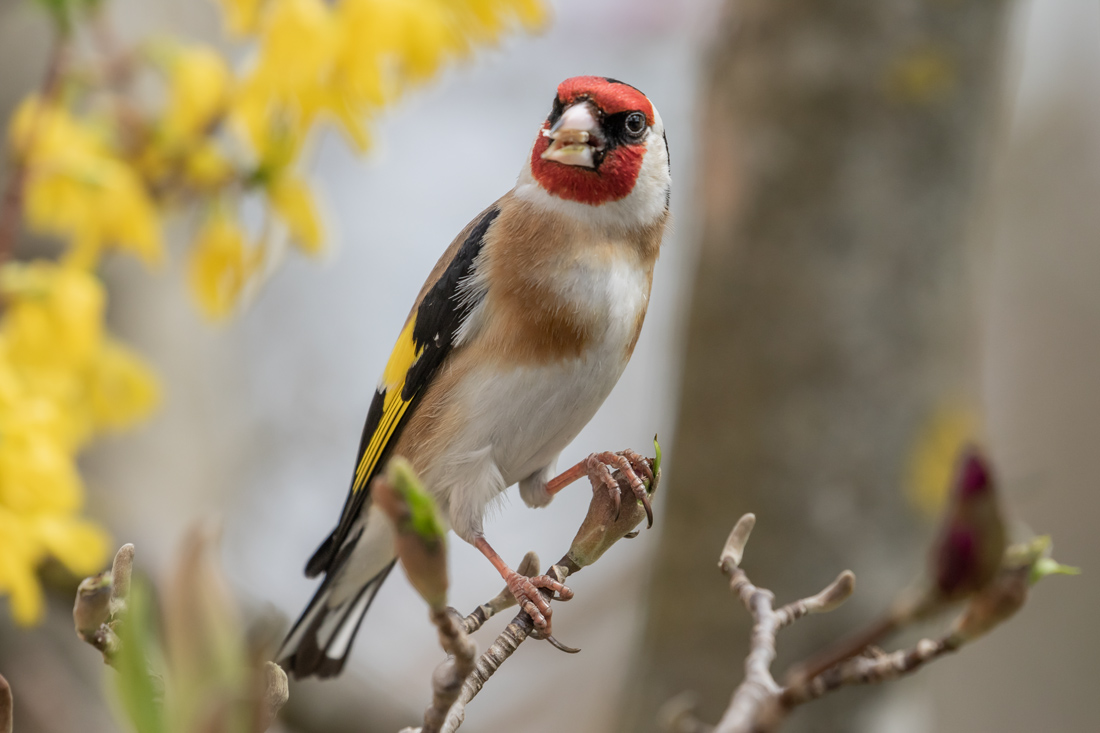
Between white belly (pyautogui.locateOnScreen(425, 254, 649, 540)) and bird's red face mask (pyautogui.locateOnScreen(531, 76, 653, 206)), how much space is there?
15cm

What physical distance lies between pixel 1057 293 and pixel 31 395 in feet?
31.8

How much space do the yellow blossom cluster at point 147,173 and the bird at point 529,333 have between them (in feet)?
1.37

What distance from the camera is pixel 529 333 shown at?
135 centimetres

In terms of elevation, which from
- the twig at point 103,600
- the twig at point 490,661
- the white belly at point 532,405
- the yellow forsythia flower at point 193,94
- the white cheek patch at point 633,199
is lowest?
the twig at point 490,661

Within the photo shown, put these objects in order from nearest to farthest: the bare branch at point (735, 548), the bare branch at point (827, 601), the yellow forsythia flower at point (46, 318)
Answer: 1. the bare branch at point (827, 601)
2. the bare branch at point (735, 548)
3. the yellow forsythia flower at point (46, 318)

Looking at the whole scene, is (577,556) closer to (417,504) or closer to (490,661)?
(490,661)

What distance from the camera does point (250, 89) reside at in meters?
1.69

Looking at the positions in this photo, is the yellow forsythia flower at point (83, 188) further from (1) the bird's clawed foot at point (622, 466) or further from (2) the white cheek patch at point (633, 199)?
(1) the bird's clawed foot at point (622, 466)

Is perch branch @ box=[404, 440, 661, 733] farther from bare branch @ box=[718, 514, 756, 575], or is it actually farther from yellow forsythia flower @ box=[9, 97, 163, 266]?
yellow forsythia flower @ box=[9, 97, 163, 266]

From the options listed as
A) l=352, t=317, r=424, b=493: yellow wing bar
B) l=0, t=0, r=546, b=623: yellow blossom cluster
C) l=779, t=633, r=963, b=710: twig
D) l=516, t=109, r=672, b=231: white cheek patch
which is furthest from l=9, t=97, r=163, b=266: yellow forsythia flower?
l=779, t=633, r=963, b=710: twig

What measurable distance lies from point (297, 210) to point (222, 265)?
162 millimetres

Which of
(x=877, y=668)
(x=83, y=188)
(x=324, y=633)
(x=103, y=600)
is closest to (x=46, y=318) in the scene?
(x=83, y=188)

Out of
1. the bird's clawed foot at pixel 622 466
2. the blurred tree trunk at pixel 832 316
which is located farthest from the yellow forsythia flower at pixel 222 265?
the blurred tree trunk at pixel 832 316

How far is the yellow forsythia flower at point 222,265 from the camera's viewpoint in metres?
1.75
